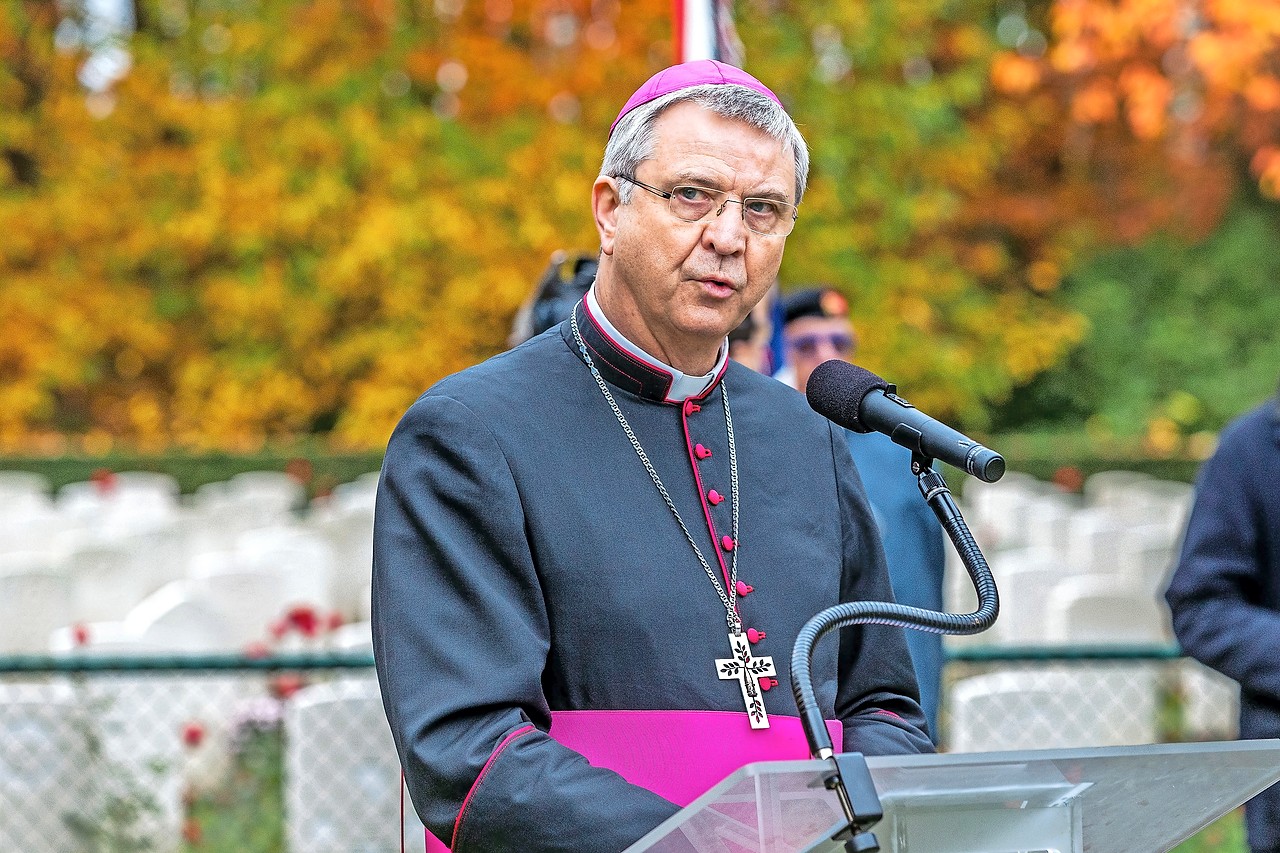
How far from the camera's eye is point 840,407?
1.96 m

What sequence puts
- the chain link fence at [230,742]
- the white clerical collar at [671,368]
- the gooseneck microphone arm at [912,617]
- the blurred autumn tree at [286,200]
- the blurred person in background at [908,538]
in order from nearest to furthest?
the gooseneck microphone arm at [912,617]
the white clerical collar at [671,368]
the blurred person in background at [908,538]
the chain link fence at [230,742]
the blurred autumn tree at [286,200]

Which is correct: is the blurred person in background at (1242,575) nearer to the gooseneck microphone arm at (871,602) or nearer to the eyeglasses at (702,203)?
the gooseneck microphone arm at (871,602)

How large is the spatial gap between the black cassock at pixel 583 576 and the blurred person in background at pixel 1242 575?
1183 mm

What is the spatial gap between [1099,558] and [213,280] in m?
10.4

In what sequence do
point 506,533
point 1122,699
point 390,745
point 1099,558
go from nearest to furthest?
point 506,533, point 390,745, point 1122,699, point 1099,558

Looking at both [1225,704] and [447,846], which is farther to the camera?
[1225,704]

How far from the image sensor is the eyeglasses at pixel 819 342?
463 centimetres

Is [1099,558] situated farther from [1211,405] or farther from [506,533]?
[1211,405]

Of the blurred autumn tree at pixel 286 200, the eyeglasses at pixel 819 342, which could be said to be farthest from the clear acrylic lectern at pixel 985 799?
the blurred autumn tree at pixel 286 200

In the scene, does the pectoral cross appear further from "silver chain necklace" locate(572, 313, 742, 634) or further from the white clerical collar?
the white clerical collar

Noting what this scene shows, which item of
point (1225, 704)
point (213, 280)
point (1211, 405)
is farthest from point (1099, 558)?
point (1211, 405)

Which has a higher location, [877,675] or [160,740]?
[877,675]

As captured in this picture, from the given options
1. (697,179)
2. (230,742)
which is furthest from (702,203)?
(230,742)

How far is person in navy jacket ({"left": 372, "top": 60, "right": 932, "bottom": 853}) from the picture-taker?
1.80 metres
